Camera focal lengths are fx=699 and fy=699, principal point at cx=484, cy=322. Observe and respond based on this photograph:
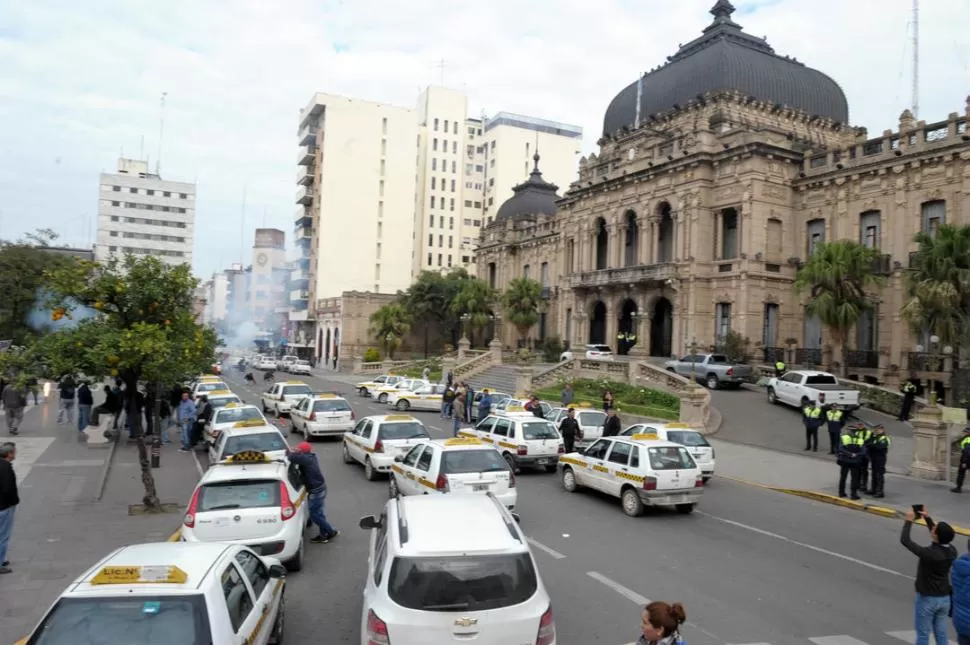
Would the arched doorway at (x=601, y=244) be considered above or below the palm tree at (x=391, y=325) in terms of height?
above

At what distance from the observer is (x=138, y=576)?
500 cm

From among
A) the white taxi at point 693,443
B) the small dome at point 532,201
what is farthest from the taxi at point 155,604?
the small dome at point 532,201

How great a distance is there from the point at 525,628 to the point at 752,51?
47570 mm

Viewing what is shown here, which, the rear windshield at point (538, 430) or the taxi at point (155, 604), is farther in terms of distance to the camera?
the rear windshield at point (538, 430)

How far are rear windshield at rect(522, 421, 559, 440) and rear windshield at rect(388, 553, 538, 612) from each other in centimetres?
1167

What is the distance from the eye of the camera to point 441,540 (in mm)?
5953

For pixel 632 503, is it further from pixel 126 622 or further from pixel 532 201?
pixel 532 201

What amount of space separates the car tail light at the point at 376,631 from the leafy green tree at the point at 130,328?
28.2 feet

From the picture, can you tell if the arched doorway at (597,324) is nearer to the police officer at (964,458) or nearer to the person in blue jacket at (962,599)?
the police officer at (964,458)

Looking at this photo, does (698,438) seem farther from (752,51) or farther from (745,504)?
(752,51)

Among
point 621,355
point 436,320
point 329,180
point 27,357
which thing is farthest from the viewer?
point 329,180

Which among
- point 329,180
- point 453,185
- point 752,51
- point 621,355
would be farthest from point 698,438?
point 453,185

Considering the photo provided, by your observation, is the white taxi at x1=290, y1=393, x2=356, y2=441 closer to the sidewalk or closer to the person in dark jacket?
the sidewalk

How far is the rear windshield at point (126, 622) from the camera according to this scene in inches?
180
